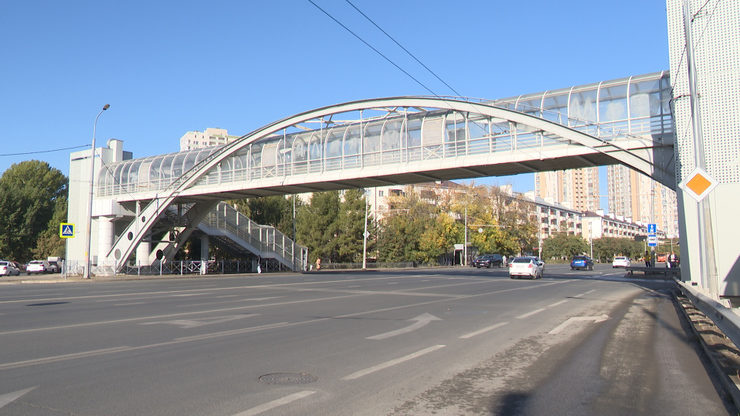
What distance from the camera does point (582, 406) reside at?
5.55 m

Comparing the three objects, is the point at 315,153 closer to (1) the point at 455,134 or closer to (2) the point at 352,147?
(2) the point at 352,147

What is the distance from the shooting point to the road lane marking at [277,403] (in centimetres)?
512

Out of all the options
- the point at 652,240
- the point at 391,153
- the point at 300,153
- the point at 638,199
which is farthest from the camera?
the point at 638,199

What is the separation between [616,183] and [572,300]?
565 ft

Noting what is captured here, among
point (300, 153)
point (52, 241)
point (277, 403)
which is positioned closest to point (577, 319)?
point (277, 403)

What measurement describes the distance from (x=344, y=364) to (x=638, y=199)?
608ft

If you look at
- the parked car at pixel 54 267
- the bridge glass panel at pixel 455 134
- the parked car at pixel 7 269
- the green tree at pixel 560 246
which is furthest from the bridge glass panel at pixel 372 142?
the green tree at pixel 560 246

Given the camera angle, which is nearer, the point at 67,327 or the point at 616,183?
the point at 67,327

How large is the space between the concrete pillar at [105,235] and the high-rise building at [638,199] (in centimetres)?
13401

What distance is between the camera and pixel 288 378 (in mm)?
6512

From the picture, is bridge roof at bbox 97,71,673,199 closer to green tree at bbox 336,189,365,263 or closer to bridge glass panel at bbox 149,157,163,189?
bridge glass panel at bbox 149,157,163,189

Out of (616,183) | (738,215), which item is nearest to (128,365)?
(738,215)

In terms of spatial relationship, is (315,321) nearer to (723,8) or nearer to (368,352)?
(368,352)

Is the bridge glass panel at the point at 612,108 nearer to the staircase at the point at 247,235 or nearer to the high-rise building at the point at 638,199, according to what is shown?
the staircase at the point at 247,235
